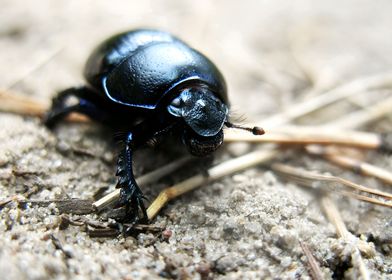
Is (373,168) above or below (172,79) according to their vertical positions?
below

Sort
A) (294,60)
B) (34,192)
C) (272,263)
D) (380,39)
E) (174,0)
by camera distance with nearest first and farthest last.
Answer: (272,263) < (34,192) < (294,60) < (380,39) < (174,0)

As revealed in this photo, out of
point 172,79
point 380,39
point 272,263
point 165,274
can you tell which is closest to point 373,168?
point 272,263

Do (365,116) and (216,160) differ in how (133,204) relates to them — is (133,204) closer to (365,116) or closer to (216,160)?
(216,160)

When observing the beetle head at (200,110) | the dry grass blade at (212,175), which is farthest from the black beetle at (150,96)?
the dry grass blade at (212,175)

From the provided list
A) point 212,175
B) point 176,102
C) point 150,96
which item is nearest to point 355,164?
point 212,175

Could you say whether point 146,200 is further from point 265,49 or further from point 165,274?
Answer: point 265,49

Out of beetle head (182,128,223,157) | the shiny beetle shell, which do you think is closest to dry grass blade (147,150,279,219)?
beetle head (182,128,223,157)

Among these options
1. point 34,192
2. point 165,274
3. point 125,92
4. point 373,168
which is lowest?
point 373,168
